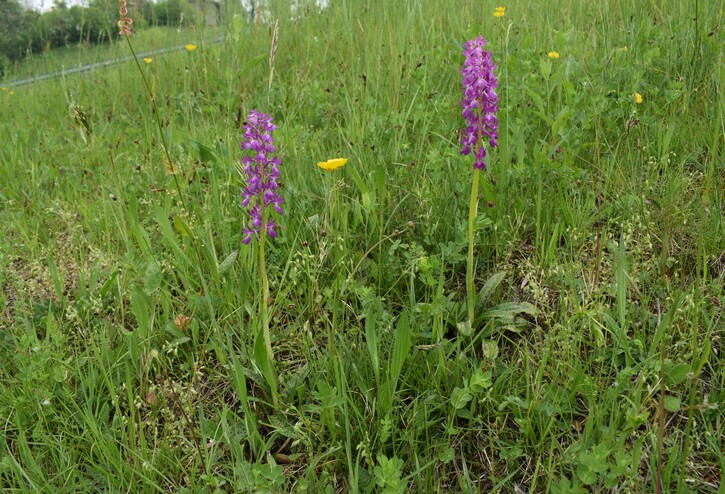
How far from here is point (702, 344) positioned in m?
1.50

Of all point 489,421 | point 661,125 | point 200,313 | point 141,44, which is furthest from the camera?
point 141,44

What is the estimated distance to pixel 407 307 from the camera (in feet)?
5.80

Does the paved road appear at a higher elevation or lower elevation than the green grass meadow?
higher

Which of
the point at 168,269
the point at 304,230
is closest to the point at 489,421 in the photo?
the point at 304,230

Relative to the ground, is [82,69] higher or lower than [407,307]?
higher

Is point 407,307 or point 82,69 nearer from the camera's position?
point 407,307

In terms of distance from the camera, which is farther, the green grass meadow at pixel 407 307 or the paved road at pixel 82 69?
the paved road at pixel 82 69

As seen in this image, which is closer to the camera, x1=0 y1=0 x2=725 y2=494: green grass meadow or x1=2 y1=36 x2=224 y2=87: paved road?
x1=0 y1=0 x2=725 y2=494: green grass meadow

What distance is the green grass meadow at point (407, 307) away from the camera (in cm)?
136

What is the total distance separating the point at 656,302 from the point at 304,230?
121 centimetres

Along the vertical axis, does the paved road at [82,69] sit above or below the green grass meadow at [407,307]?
above

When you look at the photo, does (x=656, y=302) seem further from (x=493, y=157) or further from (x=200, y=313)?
(x=200, y=313)

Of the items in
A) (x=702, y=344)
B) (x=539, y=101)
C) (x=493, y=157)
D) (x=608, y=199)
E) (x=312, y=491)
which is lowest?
(x=312, y=491)

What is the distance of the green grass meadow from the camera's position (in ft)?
4.45
